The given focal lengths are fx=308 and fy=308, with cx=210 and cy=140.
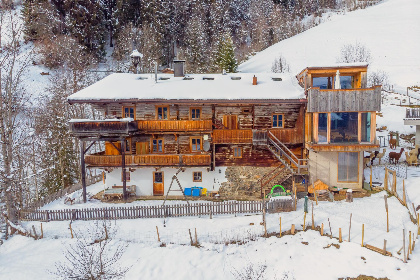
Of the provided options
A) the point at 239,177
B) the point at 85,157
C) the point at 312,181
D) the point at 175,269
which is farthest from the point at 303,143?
the point at 85,157

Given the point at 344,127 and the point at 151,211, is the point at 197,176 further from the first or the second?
the point at 344,127

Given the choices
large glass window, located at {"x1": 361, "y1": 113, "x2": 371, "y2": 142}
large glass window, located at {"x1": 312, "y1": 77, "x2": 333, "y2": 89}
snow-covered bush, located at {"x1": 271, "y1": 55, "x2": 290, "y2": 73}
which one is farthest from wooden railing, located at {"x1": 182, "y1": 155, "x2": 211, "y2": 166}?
snow-covered bush, located at {"x1": 271, "y1": 55, "x2": 290, "y2": 73}

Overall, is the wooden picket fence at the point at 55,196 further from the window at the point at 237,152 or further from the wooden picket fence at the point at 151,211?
the window at the point at 237,152

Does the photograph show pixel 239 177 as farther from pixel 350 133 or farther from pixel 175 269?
pixel 175 269

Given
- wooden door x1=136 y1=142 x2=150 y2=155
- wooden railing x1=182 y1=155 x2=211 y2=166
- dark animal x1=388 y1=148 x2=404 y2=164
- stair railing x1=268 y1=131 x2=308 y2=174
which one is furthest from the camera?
dark animal x1=388 y1=148 x2=404 y2=164

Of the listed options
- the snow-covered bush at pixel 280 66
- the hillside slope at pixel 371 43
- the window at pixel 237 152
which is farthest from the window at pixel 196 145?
the snow-covered bush at pixel 280 66

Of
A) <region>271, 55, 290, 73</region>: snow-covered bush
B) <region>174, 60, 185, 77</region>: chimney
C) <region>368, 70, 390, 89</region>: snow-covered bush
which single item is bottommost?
<region>174, 60, 185, 77</region>: chimney

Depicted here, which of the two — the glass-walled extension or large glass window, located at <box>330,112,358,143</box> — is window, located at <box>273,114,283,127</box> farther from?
large glass window, located at <box>330,112,358,143</box>

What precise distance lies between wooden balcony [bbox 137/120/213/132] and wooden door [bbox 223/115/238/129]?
1639 mm

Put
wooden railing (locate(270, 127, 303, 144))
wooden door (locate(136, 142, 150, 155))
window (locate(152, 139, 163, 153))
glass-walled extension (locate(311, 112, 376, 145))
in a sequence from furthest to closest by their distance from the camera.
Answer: window (locate(152, 139, 163, 153)), wooden door (locate(136, 142, 150, 155)), wooden railing (locate(270, 127, 303, 144)), glass-walled extension (locate(311, 112, 376, 145))

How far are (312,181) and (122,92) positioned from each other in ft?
54.4

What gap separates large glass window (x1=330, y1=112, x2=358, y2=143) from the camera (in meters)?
22.8

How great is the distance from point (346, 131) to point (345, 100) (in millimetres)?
2404

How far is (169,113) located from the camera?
25.3 meters
